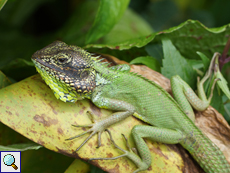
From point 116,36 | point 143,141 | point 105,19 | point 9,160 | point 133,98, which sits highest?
point 105,19

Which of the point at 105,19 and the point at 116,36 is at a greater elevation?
the point at 105,19

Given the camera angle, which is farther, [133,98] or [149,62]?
[149,62]

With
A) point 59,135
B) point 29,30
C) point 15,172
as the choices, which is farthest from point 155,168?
point 29,30

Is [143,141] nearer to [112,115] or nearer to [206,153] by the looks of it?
[112,115]

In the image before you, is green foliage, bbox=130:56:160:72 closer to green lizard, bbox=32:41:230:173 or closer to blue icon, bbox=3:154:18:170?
green lizard, bbox=32:41:230:173

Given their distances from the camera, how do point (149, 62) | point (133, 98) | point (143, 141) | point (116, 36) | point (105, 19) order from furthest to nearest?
point (116, 36)
point (105, 19)
point (149, 62)
point (133, 98)
point (143, 141)

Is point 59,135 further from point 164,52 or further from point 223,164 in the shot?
point 223,164

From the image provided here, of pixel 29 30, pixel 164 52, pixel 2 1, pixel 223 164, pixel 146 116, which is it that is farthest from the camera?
pixel 29 30

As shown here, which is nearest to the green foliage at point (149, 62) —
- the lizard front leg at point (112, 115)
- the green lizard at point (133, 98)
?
the green lizard at point (133, 98)

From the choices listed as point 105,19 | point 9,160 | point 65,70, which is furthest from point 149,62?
point 9,160
